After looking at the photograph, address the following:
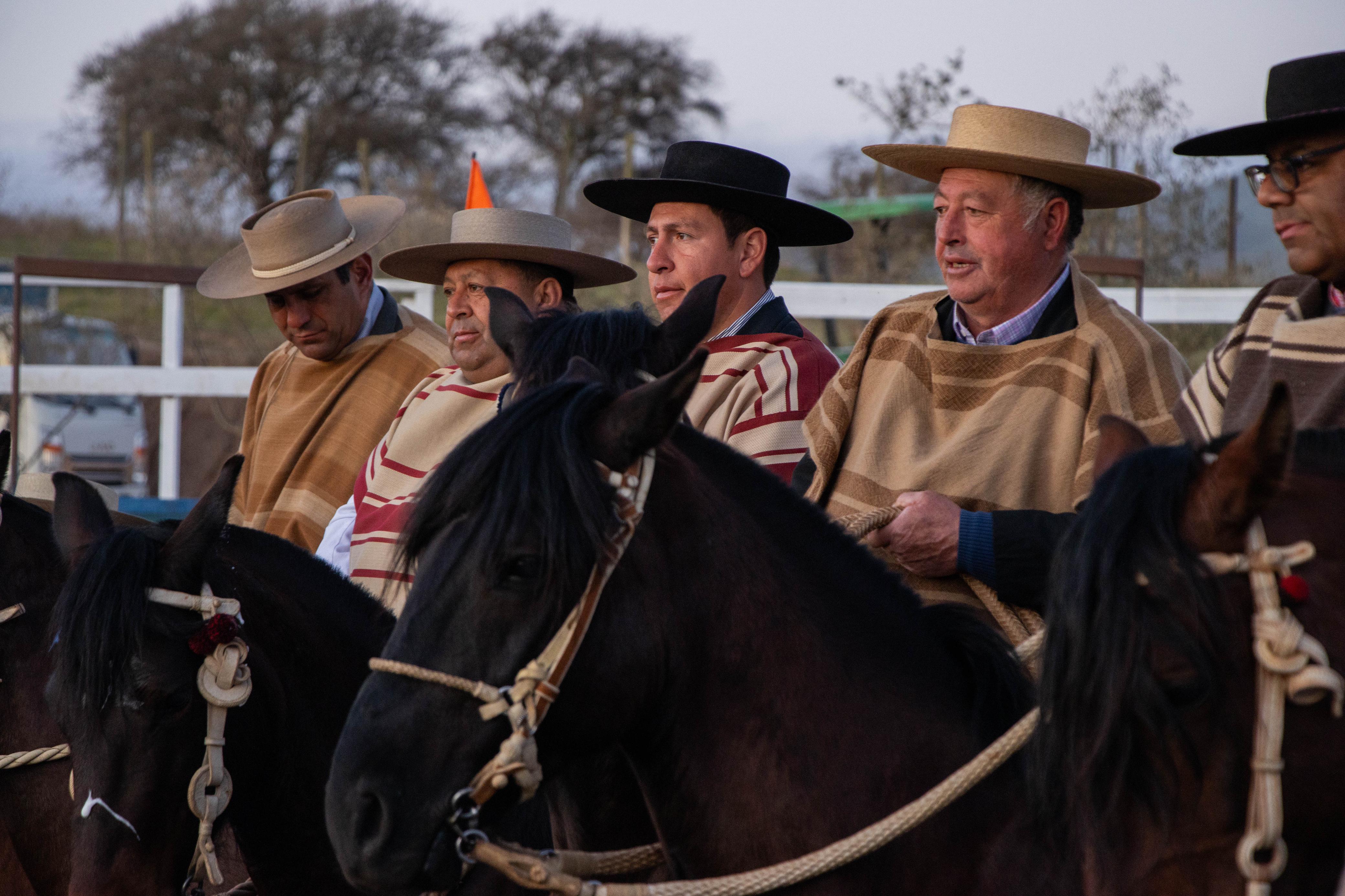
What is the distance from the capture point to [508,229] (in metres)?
4.46

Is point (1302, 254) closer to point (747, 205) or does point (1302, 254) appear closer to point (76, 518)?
point (747, 205)

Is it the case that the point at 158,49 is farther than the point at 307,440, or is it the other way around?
the point at 158,49

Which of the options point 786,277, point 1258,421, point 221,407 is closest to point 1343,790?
point 1258,421

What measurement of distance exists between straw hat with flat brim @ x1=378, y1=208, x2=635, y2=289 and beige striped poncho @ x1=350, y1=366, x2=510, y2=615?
0.50 m

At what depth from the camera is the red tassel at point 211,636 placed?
2510 millimetres

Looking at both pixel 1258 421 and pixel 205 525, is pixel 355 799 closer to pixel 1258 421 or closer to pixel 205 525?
pixel 205 525

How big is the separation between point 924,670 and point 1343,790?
741 mm

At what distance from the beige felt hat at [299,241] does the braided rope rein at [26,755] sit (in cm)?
162

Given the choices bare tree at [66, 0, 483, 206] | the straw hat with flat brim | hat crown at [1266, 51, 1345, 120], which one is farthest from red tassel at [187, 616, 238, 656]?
bare tree at [66, 0, 483, 206]

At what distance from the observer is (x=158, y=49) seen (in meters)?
29.5

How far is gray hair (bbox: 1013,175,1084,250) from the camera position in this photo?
3121mm

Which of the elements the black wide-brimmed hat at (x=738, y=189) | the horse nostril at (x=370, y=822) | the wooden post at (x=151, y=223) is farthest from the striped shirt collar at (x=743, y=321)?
the wooden post at (x=151, y=223)

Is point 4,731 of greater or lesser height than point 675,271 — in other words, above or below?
below

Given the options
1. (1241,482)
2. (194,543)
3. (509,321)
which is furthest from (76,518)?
(1241,482)
